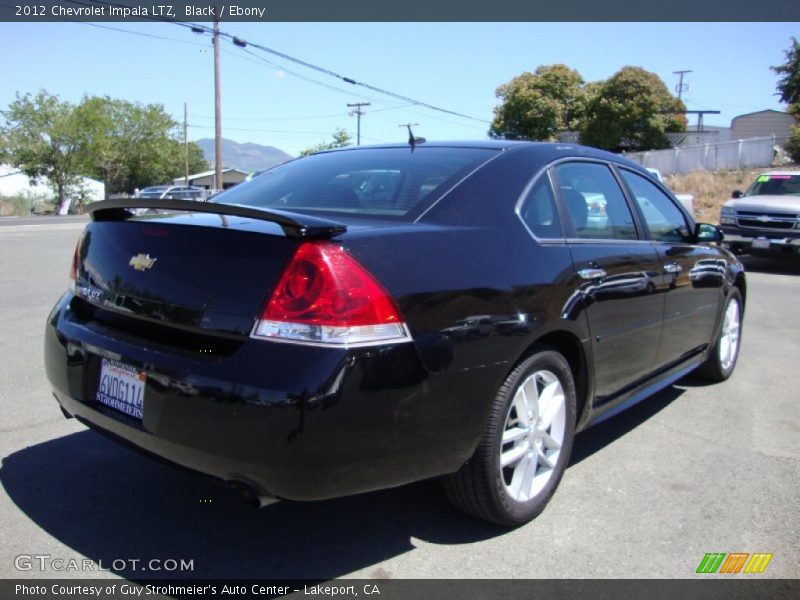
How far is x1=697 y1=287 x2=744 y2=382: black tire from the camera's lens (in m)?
5.17

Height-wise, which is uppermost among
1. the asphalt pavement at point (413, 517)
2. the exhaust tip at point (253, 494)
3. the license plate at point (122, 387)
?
the license plate at point (122, 387)

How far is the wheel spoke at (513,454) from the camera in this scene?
9.53 ft

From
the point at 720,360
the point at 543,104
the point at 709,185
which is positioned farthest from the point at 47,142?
the point at 720,360

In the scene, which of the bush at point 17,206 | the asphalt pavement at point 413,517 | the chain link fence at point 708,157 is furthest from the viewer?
the bush at point 17,206

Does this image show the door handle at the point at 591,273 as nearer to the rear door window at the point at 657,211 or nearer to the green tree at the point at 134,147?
the rear door window at the point at 657,211

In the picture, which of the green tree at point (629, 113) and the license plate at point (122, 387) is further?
the green tree at point (629, 113)

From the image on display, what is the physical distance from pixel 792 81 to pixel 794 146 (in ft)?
20.8

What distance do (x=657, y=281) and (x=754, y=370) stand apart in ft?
8.65

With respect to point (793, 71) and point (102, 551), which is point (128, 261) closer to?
point (102, 551)

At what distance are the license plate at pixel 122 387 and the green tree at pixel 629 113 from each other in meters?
37.3

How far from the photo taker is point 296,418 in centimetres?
225

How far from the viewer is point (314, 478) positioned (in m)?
2.32

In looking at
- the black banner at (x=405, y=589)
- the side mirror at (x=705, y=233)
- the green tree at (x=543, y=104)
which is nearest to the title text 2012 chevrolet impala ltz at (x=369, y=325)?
the black banner at (x=405, y=589)

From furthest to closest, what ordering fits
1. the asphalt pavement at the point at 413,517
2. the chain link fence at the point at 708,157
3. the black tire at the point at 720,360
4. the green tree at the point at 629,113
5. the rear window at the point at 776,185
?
the green tree at the point at 629,113 < the chain link fence at the point at 708,157 < the rear window at the point at 776,185 < the black tire at the point at 720,360 < the asphalt pavement at the point at 413,517
